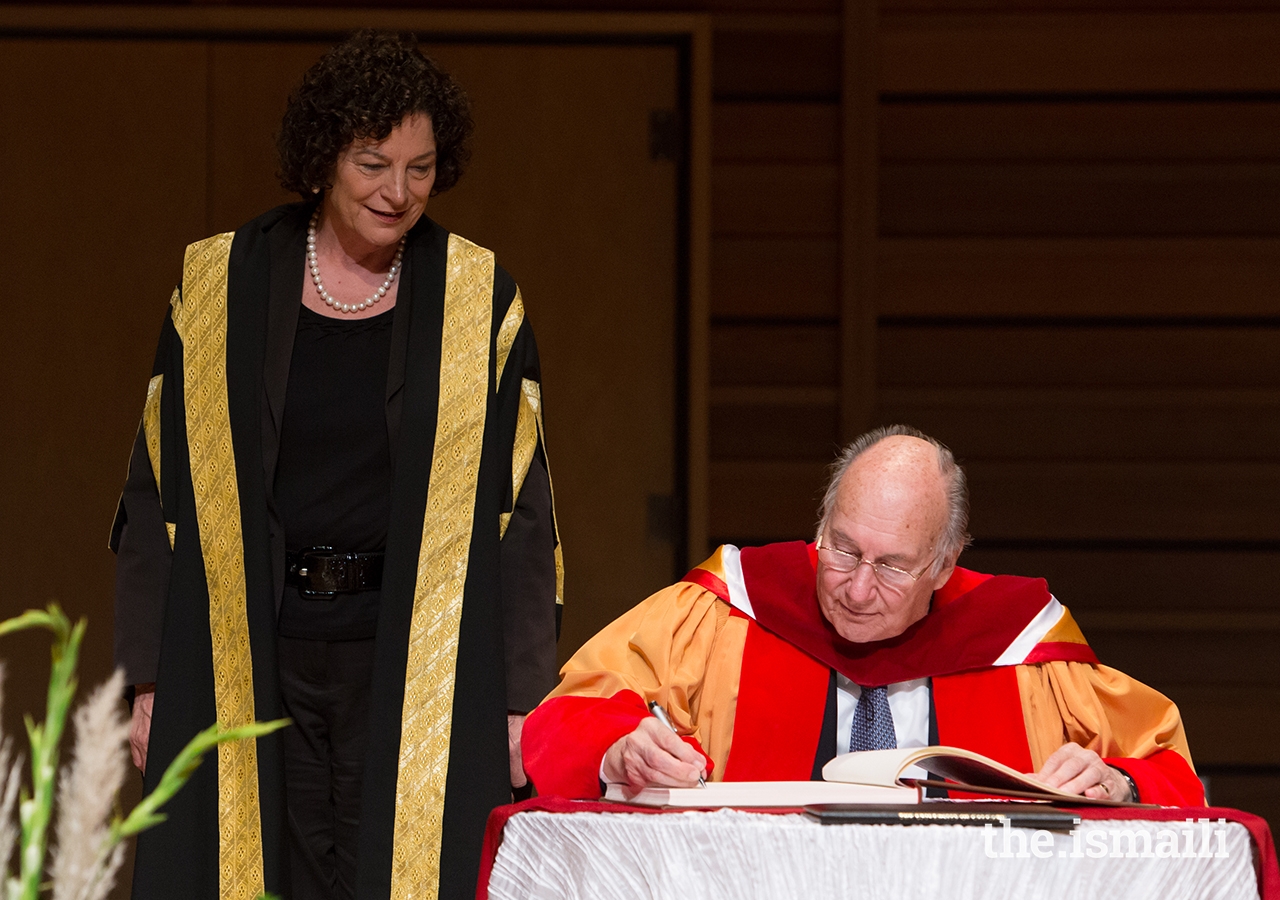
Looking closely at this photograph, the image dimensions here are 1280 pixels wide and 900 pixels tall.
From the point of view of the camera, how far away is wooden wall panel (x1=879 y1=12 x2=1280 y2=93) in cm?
382

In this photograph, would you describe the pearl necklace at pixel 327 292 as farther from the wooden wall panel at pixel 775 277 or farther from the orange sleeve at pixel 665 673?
the wooden wall panel at pixel 775 277

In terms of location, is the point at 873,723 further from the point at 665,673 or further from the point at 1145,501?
the point at 1145,501

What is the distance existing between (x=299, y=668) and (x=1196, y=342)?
266cm

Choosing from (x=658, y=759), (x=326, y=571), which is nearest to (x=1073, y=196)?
(x=326, y=571)

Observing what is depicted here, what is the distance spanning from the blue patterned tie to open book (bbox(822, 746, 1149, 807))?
374mm

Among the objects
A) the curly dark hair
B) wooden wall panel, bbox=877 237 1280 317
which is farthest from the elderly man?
wooden wall panel, bbox=877 237 1280 317

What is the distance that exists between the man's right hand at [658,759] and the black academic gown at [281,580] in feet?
1.92

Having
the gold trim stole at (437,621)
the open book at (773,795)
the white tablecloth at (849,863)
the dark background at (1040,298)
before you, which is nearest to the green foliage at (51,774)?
the white tablecloth at (849,863)

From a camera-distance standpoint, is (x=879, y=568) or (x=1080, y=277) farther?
(x=1080, y=277)

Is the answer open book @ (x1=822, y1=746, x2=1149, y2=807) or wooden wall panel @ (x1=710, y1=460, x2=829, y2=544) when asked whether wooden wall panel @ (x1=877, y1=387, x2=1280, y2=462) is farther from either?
open book @ (x1=822, y1=746, x2=1149, y2=807)

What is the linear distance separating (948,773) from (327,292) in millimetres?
1216

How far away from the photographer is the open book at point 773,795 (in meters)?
1.48

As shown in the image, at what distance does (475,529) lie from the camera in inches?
89.2

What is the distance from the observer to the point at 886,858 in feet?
4.25
